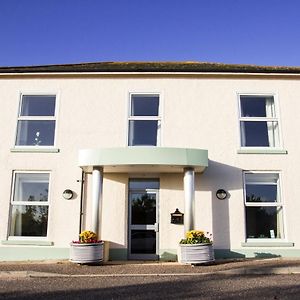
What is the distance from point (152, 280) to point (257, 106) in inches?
276

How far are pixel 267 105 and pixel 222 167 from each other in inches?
108

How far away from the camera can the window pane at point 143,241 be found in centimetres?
1131

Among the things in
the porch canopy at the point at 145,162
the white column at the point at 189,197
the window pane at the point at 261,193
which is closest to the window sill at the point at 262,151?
the window pane at the point at 261,193

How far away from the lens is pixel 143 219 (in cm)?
1151

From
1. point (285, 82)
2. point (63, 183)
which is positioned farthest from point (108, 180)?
point (285, 82)

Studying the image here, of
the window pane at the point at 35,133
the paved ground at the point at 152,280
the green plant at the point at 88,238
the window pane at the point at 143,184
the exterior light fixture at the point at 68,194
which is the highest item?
the window pane at the point at 35,133

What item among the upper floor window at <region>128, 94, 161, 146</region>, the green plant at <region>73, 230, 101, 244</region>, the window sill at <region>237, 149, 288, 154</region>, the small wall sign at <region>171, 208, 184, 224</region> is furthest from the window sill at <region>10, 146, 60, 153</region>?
the window sill at <region>237, 149, 288, 154</region>

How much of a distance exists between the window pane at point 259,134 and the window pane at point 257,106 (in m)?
0.31

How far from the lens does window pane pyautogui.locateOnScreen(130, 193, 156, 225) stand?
1150 centimetres

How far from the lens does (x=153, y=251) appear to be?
37.0 ft

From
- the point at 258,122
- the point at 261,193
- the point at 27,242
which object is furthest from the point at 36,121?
the point at 261,193

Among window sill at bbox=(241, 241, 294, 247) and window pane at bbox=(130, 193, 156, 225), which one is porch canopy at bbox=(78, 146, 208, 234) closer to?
window pane at bbox=(130, 193, 156, 225)

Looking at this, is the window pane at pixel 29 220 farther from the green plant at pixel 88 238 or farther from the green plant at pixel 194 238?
the green plant at pixel 194 238

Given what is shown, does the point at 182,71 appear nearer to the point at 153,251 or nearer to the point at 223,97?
the point at 223,97
